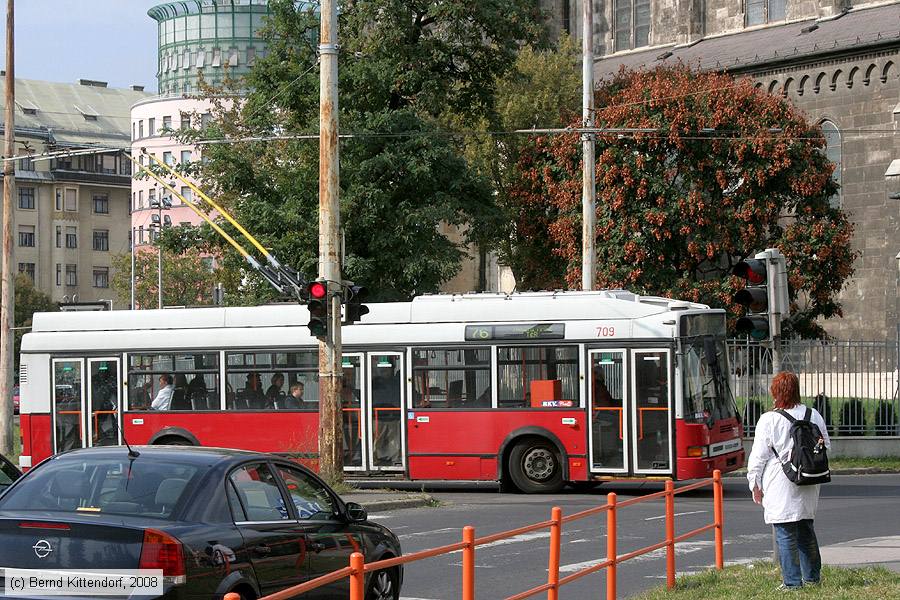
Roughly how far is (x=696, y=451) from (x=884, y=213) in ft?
99.5

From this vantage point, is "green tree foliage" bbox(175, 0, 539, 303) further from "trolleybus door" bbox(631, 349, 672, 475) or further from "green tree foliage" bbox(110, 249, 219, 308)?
"green tree foliage" bbox(110, 249, 219, 308)

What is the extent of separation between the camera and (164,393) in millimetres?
23641

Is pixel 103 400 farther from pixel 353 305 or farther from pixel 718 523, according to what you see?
pixel 718 523

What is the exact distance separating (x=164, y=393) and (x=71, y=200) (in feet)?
261

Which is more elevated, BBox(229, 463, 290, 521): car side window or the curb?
BBox(229, 463, 290, 521): car side window

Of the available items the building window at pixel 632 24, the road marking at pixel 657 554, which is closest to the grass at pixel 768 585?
the road marking at pixel 657 554

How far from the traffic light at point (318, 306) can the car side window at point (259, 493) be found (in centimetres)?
1117

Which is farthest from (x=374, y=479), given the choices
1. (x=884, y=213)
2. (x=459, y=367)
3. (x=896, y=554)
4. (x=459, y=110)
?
(x=884, y=213)

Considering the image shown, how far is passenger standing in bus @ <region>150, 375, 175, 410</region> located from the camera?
23578mm

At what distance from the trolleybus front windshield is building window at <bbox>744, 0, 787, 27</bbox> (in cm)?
3578

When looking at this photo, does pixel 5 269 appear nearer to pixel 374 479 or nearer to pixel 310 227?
pixel 310 227

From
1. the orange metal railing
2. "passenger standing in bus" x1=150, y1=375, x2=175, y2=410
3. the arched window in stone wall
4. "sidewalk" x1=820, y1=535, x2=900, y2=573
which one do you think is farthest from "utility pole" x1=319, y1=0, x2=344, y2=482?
the arched window in stone wall

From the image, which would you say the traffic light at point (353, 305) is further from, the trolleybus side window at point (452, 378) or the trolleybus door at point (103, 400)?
the trolleybus door at point (103, 400)

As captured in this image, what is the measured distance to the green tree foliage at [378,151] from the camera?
3400cm
